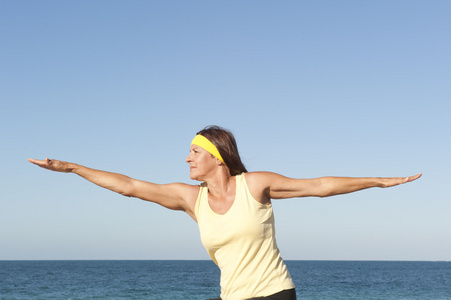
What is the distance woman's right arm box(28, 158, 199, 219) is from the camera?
13.0ft

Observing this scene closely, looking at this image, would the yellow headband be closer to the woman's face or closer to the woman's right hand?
the woman's face

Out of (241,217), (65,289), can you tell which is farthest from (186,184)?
(65,289)

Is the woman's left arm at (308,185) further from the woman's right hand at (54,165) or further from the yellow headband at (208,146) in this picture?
the woman's right hand at (54,165)

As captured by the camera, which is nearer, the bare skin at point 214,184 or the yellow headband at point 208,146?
the bare skin at point 214,184

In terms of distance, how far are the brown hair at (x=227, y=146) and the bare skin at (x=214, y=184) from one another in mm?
55

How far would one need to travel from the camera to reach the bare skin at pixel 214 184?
364cm

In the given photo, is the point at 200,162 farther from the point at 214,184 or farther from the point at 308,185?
the point at 308,185

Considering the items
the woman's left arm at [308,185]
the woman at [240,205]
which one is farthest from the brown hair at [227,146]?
the woman's left arm at [308,185]

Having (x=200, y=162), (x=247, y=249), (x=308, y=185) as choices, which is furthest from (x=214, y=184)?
(x=308, y=185)

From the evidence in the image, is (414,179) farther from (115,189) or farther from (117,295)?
(117,295)

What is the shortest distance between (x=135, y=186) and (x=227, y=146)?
0.75 meters

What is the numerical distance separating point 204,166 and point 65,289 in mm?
46910

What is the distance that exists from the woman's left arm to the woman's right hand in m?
1.34

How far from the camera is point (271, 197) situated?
3750 millimetres
